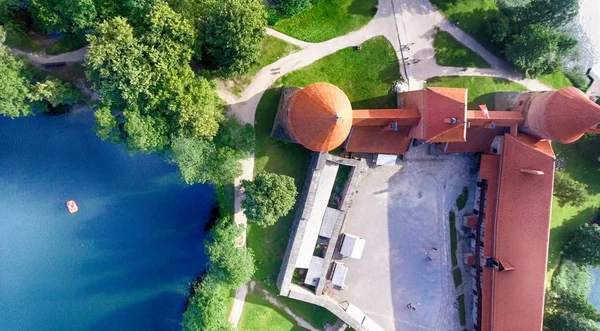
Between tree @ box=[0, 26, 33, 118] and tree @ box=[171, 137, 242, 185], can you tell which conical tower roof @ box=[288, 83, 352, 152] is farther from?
tree @ box=[0, 26, 33, 118]

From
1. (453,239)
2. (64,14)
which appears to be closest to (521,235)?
(453,239)

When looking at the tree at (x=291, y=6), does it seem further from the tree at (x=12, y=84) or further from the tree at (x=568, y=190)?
the tree at (x=568, y=190)

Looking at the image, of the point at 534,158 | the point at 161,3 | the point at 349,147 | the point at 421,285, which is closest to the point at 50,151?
the point at 161,3

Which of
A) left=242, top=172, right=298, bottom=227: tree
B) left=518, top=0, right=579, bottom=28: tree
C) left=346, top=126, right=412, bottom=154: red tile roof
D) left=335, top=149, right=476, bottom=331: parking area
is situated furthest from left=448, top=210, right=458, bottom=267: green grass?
left=518, top=0, right=579, bottom=28: tree

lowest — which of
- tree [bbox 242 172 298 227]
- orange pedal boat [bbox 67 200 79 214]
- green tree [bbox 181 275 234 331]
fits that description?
green tree [bbox 181 275 234 331]

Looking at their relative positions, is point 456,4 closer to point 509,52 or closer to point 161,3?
point 509,52
